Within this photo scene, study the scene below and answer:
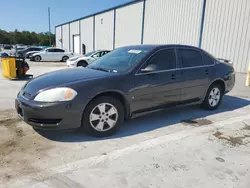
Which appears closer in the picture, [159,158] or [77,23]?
[159,158]

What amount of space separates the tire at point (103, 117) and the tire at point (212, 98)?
242 centimetres

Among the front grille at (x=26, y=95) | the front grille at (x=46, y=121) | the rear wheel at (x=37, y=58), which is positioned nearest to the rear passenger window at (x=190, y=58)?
the front grille at (x=46, y=121)

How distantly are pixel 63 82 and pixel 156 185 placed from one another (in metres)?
1.98

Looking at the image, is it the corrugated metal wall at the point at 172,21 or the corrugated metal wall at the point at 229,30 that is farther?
the corrugated metal wall at the point at 172,21

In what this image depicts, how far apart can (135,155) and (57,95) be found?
1.40 m

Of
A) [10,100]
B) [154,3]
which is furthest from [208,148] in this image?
[154,3]

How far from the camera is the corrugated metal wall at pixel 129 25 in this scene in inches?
722

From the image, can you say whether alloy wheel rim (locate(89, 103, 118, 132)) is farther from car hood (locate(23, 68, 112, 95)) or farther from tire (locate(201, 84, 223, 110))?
tire (locate(201, 84, 223, 110))

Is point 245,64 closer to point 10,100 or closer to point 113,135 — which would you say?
point 113,135

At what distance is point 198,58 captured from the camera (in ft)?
15.6

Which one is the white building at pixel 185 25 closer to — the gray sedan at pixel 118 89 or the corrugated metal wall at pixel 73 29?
the gray sedan at pixel 118 89

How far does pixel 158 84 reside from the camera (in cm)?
391

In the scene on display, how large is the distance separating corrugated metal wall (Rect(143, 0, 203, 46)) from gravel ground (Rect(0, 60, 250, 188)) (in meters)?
10.2

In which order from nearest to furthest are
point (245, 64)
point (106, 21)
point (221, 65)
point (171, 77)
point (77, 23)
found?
1. point (171, 77)
2. point (221, 65)
3. point (245, 64)
4. point (106, 21)
5. point (77, 23)
